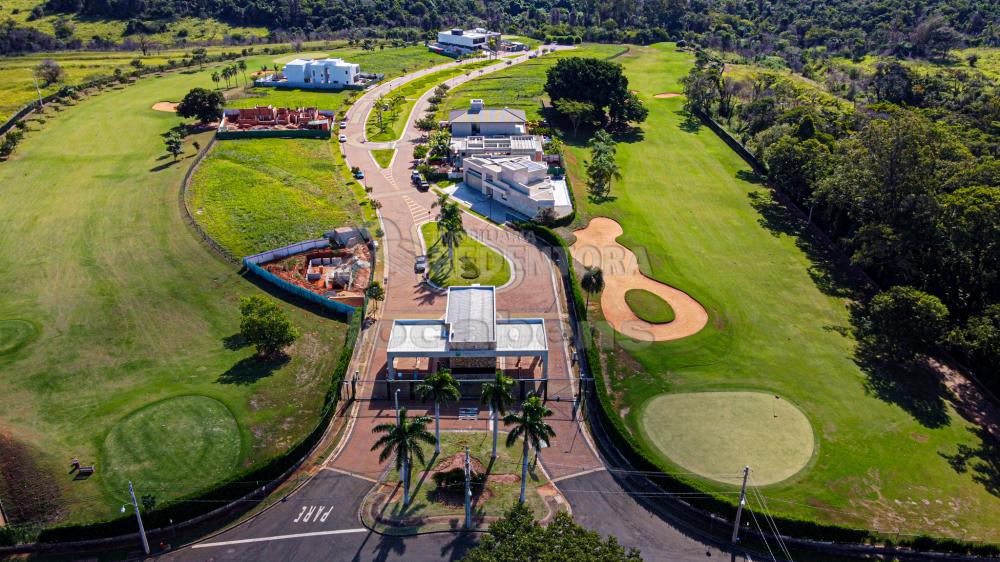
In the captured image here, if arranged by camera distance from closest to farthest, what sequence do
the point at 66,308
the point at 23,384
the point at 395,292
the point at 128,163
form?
the point at 23,384, the point at 66,308, the point at 395,292, the point at 128,163

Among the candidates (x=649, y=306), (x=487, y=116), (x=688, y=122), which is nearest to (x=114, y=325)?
(x=649, y=306)

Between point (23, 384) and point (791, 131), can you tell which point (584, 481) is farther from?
point (791, 131)

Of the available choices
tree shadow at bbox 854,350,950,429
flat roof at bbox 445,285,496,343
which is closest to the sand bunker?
flat roof at bbox 445,285,496,343

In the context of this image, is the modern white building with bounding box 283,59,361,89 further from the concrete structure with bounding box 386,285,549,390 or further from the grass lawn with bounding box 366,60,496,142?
the concrete structure with bounding box 386,285,549,390

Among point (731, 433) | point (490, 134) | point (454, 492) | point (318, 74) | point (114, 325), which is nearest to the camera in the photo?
point (454, 492)

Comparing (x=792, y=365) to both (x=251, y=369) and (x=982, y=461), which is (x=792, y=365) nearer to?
(x=982, y=461)

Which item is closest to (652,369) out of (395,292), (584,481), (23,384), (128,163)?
(584,481)
